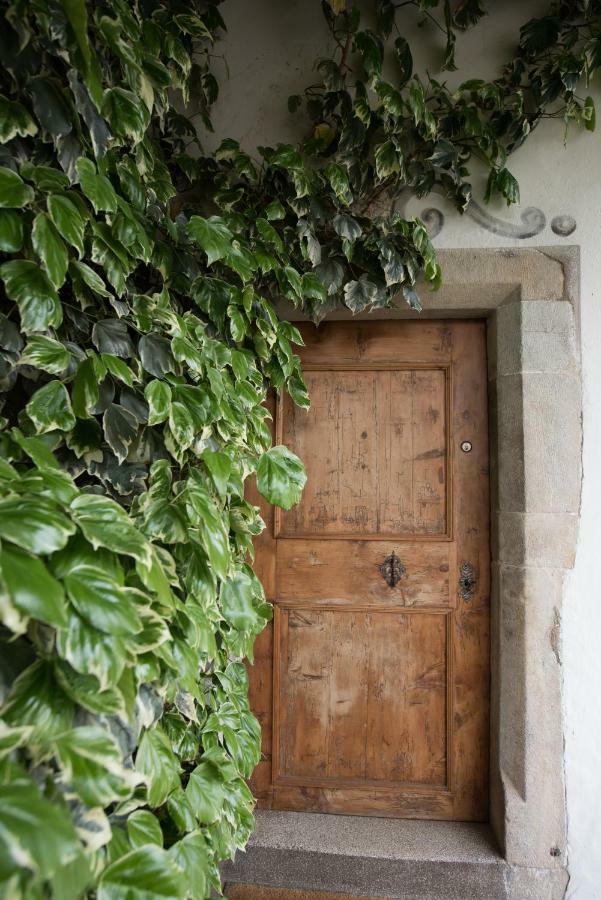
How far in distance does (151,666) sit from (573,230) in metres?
1.75

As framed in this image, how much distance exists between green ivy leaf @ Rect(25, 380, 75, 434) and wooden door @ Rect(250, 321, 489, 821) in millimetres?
925

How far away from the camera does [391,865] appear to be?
63.2 inches

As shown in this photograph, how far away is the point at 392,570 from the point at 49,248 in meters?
1.40

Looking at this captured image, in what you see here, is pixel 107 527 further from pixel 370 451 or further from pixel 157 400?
pixel 370 451

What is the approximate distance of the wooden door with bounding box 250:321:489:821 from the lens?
1798 millimetres

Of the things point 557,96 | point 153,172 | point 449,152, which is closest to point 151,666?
point 153,172

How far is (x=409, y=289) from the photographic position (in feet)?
5.39

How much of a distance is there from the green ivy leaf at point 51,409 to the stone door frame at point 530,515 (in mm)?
1123

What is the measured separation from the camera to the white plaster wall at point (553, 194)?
5.28 feet

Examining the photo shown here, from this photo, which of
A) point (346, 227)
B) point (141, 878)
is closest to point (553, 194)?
point (346, 227)

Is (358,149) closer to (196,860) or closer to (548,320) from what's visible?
(548,320)

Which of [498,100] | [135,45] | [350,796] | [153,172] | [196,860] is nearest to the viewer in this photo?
[196,860]

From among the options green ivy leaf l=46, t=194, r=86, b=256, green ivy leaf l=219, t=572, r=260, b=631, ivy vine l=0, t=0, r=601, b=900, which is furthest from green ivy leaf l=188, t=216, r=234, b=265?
green ivy leaf l=219, t=572, r=260, b=631

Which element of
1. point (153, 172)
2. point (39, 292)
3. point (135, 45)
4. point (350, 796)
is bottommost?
point (350, 796)
